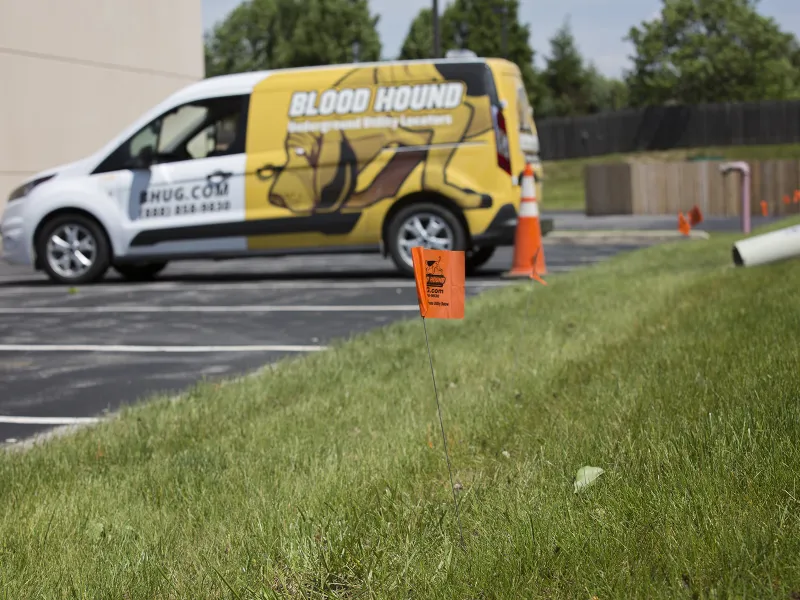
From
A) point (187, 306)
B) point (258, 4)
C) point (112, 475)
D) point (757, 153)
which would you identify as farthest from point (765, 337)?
point (258, 4)

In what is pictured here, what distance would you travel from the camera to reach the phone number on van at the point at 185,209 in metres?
12.3

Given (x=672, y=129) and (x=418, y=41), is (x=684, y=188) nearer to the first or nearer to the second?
(x=672, y=129)

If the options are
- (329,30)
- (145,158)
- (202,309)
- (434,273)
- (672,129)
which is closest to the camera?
(434,273)

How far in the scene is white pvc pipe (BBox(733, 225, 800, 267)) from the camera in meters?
7.92

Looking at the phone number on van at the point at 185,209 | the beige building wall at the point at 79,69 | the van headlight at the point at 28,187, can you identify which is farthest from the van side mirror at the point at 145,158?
the beige building wall at the point at 79,69

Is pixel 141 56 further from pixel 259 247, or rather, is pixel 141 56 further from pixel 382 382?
pixel 382 382

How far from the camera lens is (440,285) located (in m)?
3.21

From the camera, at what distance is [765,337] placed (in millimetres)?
4883

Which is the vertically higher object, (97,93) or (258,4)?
(258,4)

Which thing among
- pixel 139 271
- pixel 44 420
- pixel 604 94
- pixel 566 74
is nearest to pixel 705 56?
pixel 566 74

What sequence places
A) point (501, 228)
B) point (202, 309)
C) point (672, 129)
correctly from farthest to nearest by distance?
1. point (672, 129)
2. point (501, 228)
3. point (202, 309)

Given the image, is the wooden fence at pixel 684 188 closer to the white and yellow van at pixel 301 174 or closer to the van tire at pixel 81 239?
the white and yellow van at pixel 301 174

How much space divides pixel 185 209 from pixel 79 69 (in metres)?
13.0

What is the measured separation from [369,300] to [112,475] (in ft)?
20.6
